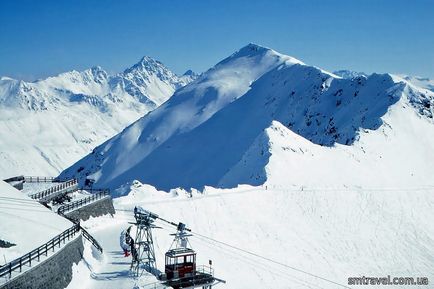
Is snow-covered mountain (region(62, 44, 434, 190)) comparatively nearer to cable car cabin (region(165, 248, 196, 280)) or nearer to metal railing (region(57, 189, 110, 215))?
metal railing (region(57, 189, 110, 215))

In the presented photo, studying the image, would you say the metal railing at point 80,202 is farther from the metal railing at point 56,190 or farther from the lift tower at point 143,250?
the lift tower at point 143,250

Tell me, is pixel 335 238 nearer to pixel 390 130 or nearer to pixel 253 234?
pixel 253 234

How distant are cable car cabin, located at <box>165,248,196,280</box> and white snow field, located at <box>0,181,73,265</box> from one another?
338 inches

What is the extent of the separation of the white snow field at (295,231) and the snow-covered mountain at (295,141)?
678 cm

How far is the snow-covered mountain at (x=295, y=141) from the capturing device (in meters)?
90.0

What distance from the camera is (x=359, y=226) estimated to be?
242 ft

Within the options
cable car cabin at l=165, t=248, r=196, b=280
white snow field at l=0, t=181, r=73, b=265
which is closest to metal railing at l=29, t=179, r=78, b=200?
white snow field at l=0, t=181, r=73, b=265

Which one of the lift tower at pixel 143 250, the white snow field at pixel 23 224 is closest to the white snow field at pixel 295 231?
the lift tower at pixel 143 250

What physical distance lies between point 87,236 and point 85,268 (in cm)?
569

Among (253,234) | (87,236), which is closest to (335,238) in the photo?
(253,234)

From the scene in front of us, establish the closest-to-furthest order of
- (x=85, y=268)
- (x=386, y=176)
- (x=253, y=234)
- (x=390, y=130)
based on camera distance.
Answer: (x=85, y=268)
(x=253, y=234)
(x=386, y=176)
(x=390, y=130)

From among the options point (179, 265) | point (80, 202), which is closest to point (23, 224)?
point (179, 265)

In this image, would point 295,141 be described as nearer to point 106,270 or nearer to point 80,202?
point 80,202

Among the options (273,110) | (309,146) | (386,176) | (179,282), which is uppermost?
(273,110)
